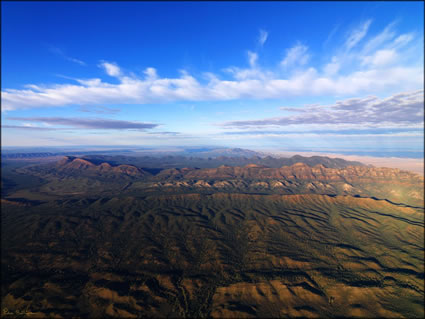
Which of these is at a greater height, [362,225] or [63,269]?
[63,269]

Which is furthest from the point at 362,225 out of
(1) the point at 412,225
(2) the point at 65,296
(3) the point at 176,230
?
(2) the point at 65,296

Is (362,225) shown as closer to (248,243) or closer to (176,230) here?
(248,243)

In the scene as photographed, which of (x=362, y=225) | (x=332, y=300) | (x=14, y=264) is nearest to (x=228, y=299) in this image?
(x=332, y=300)

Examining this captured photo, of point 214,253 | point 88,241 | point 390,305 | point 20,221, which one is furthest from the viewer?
point 20,221

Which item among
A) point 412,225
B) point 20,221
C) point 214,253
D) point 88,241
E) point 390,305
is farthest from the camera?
point 412,225

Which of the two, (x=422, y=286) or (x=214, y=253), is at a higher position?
(x=214, y=253)

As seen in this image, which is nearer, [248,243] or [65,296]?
[65,296]

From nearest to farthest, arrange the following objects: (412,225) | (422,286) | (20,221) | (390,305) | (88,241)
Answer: (390,305) → (422,286) → (88,241) → (20,221) → (412,225)

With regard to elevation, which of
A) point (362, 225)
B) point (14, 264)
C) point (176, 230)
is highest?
point (14, 264)

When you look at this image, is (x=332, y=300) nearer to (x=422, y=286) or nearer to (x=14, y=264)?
(x=422, y=286)
